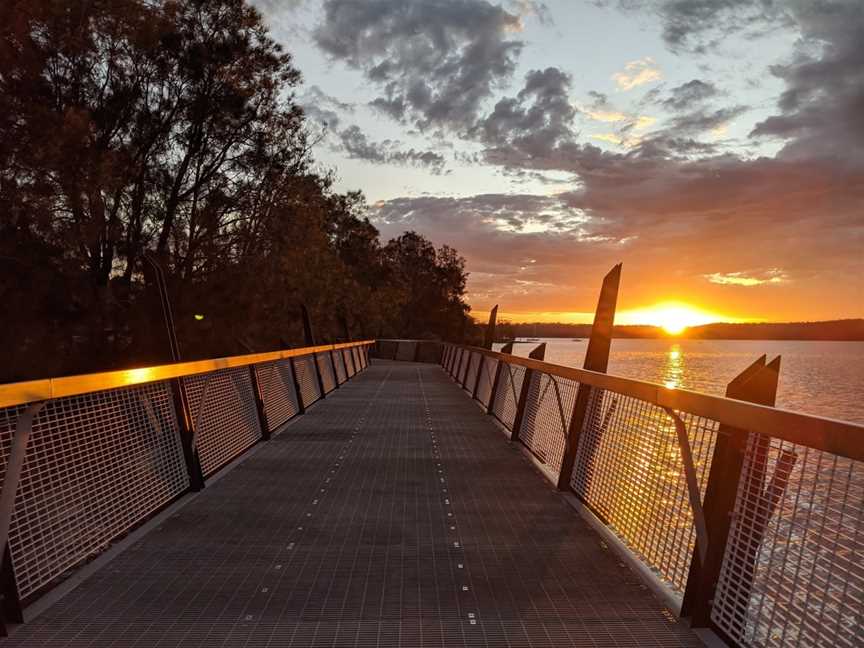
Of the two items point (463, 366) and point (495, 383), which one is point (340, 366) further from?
point (495, 383)

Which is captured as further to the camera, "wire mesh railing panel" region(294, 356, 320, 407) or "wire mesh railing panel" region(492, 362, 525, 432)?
"wire mesh railing panel" region(294, 356, 320, 407)

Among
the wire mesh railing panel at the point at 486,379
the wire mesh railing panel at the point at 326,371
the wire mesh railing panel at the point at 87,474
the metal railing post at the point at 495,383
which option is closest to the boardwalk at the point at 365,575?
the wire mesh railing panel at the point at 87,474

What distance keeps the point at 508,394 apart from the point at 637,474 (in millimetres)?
6617

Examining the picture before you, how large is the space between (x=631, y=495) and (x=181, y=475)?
12.7 feet

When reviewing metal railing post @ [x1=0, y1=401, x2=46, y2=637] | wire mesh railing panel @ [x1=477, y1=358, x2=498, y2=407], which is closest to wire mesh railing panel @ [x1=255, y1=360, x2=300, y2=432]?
wire mesh railing panel @ [x1=477, y1=358, x2=498, y2=407]

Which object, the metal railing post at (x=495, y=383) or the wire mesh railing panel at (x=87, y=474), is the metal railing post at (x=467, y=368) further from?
→ the wire mesh railing panel at (x=87, y=474)

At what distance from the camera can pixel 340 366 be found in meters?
21.8

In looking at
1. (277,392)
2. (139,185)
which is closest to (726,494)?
(277,392)

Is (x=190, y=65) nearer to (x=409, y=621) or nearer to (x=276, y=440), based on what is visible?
(x=276, y=440)

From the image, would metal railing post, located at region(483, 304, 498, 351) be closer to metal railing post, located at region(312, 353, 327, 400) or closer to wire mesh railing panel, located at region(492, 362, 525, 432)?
metal railing post, located at region(312, 353, 327, 400)

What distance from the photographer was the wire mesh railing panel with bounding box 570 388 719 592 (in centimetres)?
422

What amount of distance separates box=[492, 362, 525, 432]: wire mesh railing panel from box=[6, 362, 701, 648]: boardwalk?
3.50 metres

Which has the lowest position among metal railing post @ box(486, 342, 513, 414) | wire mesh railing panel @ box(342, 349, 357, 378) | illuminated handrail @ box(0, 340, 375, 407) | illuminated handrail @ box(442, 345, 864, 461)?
wire mesh railing panel @ box(342, 349, 357, 378)

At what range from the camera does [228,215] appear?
27031mm
